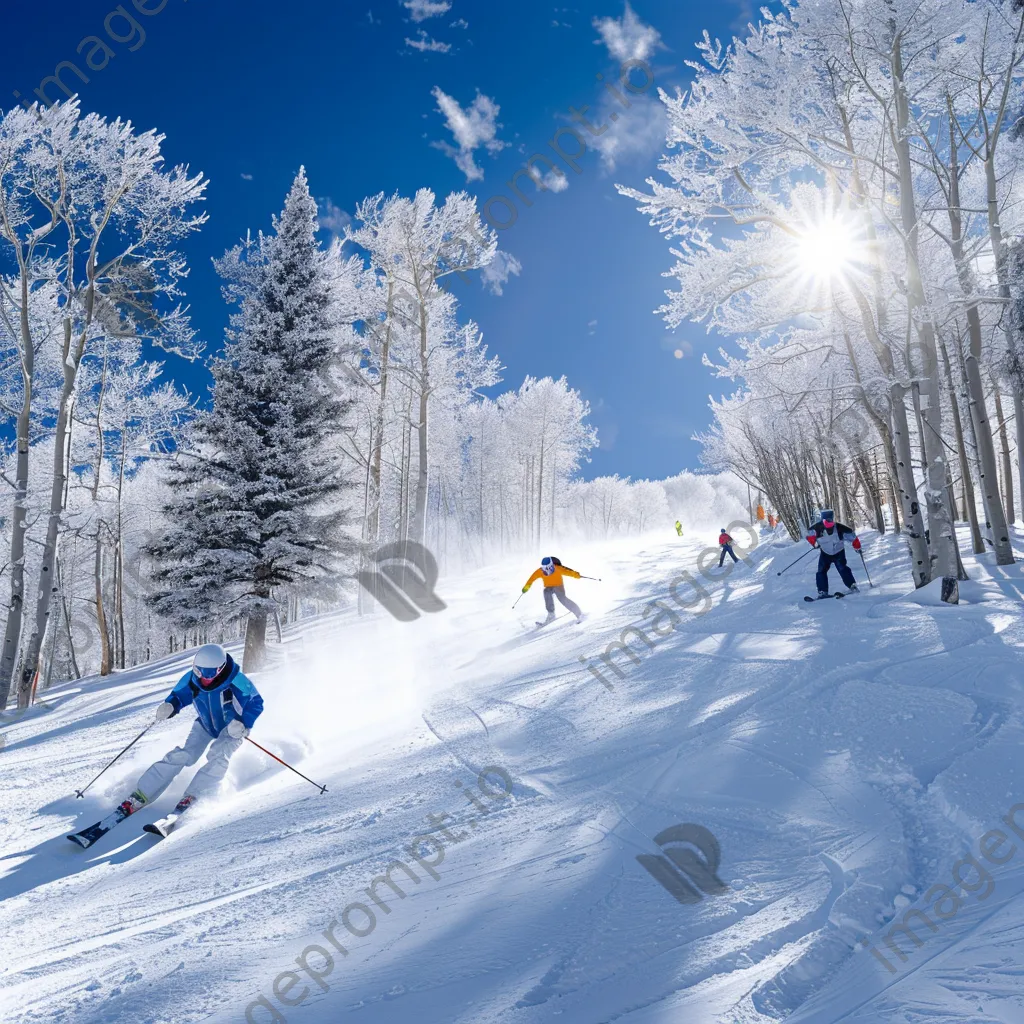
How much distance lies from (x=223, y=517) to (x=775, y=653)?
388 inches

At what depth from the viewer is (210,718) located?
530cm

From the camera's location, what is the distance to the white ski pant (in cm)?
475

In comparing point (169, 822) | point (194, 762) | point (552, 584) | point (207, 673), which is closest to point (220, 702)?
point (207, 673)

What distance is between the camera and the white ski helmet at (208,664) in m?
5.29

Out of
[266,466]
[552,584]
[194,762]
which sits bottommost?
[194,762]

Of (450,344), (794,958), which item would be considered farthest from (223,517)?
(794,958)

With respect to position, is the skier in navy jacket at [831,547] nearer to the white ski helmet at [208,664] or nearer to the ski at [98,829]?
the white ski helmet at [208,664]

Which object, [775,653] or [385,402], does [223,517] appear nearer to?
[385,402]

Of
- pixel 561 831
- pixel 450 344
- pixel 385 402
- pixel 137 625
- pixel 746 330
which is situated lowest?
pixel 137 625

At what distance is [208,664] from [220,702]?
356 millimetres

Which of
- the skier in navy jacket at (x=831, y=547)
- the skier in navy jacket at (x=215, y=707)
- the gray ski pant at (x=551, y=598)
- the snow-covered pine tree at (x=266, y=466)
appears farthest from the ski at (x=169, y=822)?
the skier in navy jacket at (x=831, y=547)

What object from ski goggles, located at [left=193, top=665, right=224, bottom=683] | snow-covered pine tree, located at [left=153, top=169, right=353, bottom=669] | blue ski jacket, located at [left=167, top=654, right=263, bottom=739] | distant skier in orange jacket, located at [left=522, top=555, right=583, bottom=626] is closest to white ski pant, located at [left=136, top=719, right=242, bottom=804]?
blue ski jacket, located at [left=167, top=654, right=263, bottom=739]

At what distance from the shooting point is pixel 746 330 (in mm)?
9398

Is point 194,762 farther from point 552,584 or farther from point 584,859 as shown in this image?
point 552,584
